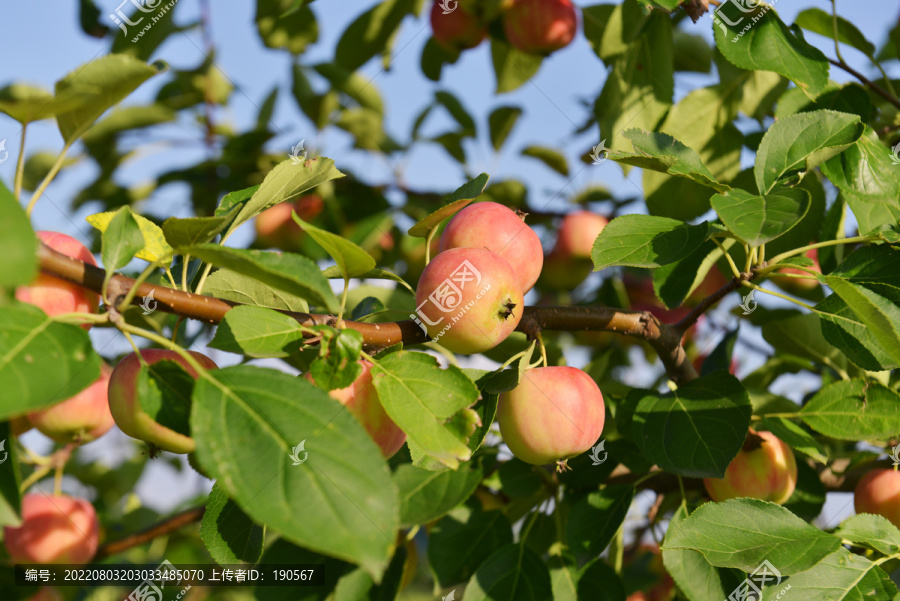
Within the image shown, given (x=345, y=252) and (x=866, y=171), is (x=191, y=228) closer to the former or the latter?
(x=345, y=252)

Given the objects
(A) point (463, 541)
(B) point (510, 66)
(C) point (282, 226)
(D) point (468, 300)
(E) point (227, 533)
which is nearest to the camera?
(D) point (468, 300)

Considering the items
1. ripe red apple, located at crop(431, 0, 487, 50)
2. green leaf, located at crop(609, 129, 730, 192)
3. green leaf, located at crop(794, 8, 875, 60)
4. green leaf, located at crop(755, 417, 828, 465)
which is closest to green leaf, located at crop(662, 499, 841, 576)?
green leaf, located at crop(755, 417, 828, 465)

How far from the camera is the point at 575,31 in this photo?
237 cm

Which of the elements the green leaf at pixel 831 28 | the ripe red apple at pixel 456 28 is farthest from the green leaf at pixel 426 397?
the ripe red apple at pixel 456 28

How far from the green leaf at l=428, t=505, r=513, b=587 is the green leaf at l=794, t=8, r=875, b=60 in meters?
1.34

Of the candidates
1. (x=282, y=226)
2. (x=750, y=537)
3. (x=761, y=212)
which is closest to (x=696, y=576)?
(x=750, y=537)

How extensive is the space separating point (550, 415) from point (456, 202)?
359 millimetres

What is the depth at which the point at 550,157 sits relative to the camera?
9.84 ft

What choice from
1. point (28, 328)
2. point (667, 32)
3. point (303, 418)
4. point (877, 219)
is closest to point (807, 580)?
point (877, 219)

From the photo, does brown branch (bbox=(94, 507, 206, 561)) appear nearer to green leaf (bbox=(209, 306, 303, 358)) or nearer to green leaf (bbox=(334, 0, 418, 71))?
green leaf (bbox=(209, 306, 303, 358))

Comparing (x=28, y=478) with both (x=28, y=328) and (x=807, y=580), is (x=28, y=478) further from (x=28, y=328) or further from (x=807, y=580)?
(x=807, y=580)

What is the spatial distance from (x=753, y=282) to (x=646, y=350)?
166 centimetres

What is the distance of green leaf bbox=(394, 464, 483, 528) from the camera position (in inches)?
50.8

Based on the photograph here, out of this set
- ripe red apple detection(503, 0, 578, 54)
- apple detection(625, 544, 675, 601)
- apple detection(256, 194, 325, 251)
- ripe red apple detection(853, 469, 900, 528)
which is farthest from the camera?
apple detection(256, 194, 325, 251)
